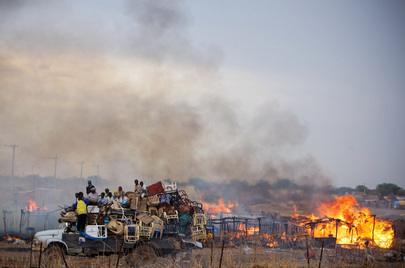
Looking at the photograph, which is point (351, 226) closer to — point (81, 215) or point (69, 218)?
point (81, 215)

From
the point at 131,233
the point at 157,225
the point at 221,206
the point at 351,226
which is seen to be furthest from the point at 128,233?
the point at 221,206

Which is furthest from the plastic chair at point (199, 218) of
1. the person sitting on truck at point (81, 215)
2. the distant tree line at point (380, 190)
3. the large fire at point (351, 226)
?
the distant tree line at point (380, 190)

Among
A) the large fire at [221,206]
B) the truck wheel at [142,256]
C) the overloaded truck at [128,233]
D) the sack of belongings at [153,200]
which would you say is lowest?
the large fire at [221,206]

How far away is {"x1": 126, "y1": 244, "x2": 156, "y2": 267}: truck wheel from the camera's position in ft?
64.0

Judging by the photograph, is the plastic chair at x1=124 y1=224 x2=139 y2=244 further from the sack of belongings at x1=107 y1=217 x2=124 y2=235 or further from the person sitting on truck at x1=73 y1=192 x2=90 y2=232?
the person sitting on truck at x1=73 y1=192 x2=90 y2=232

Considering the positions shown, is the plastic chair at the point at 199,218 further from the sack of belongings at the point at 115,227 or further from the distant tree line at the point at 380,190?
the distant tree line at the point at 380,190

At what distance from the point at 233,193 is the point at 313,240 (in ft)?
146

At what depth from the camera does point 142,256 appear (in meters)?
19.8

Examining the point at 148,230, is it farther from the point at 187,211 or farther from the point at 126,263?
the point at 187,211

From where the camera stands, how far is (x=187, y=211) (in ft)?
74.0

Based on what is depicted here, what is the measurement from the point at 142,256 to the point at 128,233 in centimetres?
125

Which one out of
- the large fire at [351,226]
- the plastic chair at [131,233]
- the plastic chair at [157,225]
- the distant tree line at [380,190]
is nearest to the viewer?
the plastic chair at [131,233]

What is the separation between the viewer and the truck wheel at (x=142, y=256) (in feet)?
64.0

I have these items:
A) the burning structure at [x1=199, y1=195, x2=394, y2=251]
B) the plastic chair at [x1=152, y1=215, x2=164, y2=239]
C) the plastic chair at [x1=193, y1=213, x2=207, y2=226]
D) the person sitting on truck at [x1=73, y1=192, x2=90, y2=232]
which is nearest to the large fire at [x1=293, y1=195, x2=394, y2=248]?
the burning structure at [x1=199, y1=195, x2=394, y2=251]
